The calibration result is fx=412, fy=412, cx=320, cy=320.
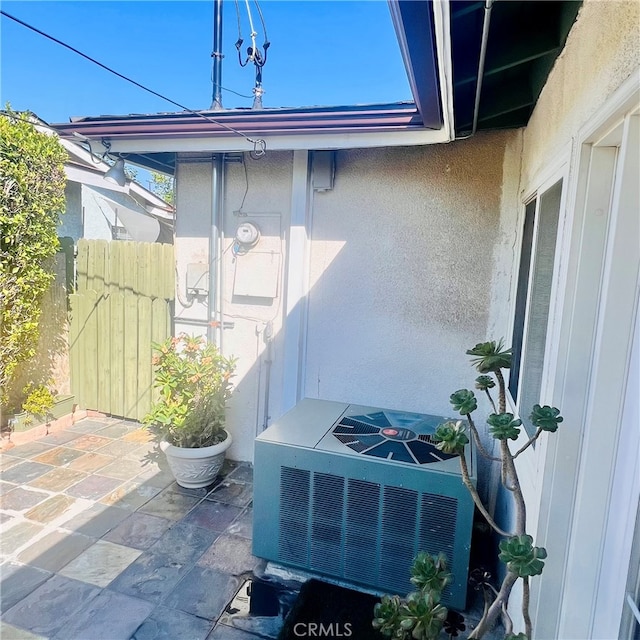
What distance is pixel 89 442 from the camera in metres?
6.06

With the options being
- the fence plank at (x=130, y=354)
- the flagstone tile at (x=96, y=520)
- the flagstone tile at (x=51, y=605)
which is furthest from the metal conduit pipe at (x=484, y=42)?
the fence plank at (x=130, y=354)

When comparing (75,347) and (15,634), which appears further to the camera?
(75,347)

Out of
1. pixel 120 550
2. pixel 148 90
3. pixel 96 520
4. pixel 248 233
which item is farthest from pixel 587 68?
pixel 96 520

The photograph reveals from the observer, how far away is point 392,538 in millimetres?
3260

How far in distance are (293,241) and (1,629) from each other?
13.8ft

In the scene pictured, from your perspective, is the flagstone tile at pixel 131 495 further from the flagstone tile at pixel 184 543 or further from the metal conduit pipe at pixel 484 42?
the metal conduit pipe at pixel 484 42

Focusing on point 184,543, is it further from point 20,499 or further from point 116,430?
point 116,430

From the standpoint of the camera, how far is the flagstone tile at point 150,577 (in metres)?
3.34

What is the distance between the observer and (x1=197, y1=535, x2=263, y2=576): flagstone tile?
369 cm

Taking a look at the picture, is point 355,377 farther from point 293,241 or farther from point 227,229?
point 227,229

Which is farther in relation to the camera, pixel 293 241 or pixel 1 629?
pixel 293 241

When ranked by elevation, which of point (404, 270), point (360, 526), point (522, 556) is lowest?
point (360, 526)

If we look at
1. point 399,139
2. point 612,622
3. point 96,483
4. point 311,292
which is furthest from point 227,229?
point 612,622

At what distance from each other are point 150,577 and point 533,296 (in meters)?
3.90
